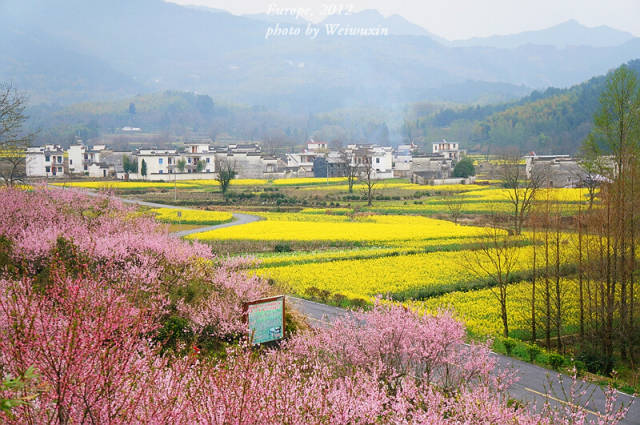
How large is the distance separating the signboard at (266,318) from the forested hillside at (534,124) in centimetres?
8846

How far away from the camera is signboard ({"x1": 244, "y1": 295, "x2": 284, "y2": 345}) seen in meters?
13.6

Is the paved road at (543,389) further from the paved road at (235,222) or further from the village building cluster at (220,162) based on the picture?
the village building cluster at (220,162)

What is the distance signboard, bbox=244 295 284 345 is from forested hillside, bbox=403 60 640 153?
88456 millimetres

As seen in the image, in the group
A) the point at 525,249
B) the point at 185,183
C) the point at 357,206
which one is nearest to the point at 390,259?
the point at 525,249

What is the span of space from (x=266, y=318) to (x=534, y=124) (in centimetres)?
12480

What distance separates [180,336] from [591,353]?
35.4ft

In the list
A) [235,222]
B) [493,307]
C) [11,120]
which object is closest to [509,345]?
[493,307]

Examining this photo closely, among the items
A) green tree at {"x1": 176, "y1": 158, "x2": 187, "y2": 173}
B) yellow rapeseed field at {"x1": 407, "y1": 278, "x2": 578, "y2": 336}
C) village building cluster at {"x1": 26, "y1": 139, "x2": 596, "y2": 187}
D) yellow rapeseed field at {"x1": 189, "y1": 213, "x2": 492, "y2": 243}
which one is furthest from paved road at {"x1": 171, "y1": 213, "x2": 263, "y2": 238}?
green tree at {"x1": 176, "y1": 158, "x2": 187, "y2": 173}

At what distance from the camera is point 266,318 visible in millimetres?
13859

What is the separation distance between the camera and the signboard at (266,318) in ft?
44.7

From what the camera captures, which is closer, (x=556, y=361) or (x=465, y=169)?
(x=556, y=361)

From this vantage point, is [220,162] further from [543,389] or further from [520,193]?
[543,389]

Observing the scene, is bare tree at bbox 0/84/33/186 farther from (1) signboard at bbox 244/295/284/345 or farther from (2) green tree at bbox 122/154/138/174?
(2) green tree at bbox 122/154/138/174

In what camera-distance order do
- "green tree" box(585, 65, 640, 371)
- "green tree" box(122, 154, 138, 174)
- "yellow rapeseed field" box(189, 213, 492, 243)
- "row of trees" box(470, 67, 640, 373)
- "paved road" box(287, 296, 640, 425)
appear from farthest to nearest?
"green tree" box(122, 154, 138, 174) < "yellow rapeseed field" box(189, 213, 492, 243) < "row of trees" box(470, 67, 640, 373) < "green tree" box(585, 65, 640, 371) < "paved road" box(287, 296, 640, 425)
